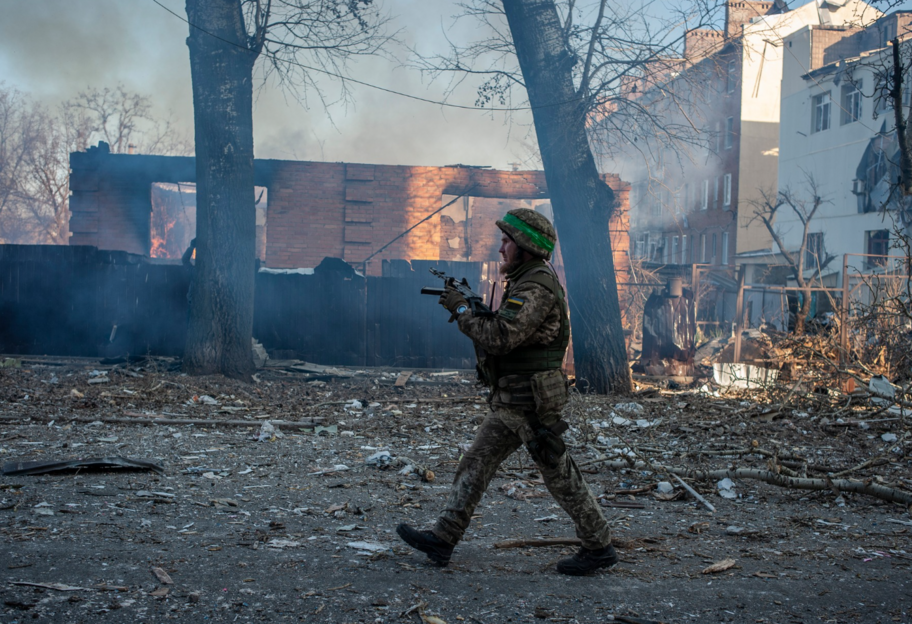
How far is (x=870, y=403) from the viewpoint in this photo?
24.8 feet

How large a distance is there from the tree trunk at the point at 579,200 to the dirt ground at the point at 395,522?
3.83 feet

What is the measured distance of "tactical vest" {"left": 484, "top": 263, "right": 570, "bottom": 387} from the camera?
3.38 meters

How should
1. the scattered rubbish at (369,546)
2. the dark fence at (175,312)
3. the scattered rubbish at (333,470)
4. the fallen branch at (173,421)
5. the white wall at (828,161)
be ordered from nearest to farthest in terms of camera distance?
the scattered rubbish at (369,546)
the scattered rubbish at (333,470)
the fallen branch at (173,421)
the dark fence at (175,312)
the white wall at (828,161)

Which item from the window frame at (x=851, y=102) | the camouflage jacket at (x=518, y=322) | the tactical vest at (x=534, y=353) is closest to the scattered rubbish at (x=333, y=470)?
the tactical vest at (x=534, y=353)

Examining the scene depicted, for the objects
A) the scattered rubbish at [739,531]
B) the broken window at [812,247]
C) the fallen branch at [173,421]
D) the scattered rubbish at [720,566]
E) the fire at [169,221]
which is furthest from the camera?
the fire at [169,221]

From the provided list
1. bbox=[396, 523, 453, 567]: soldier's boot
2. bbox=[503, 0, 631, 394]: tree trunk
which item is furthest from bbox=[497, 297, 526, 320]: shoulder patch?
bbox=[503, 0, 631, 394]: tree trunk

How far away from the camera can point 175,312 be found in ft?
40.5

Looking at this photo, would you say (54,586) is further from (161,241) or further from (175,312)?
(161,241)

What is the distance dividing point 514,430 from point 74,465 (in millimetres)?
3330

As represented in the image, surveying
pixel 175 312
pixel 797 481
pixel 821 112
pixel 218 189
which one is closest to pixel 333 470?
pixel 797 481

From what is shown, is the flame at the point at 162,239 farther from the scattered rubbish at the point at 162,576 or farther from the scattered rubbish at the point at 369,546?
the scattered rubbish at the point at 162,576

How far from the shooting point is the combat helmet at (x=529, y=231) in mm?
3441

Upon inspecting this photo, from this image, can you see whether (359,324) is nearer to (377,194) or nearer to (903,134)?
(377,194)

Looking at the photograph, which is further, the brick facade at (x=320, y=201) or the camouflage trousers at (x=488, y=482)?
the brick facade at (x=320, y=201)
